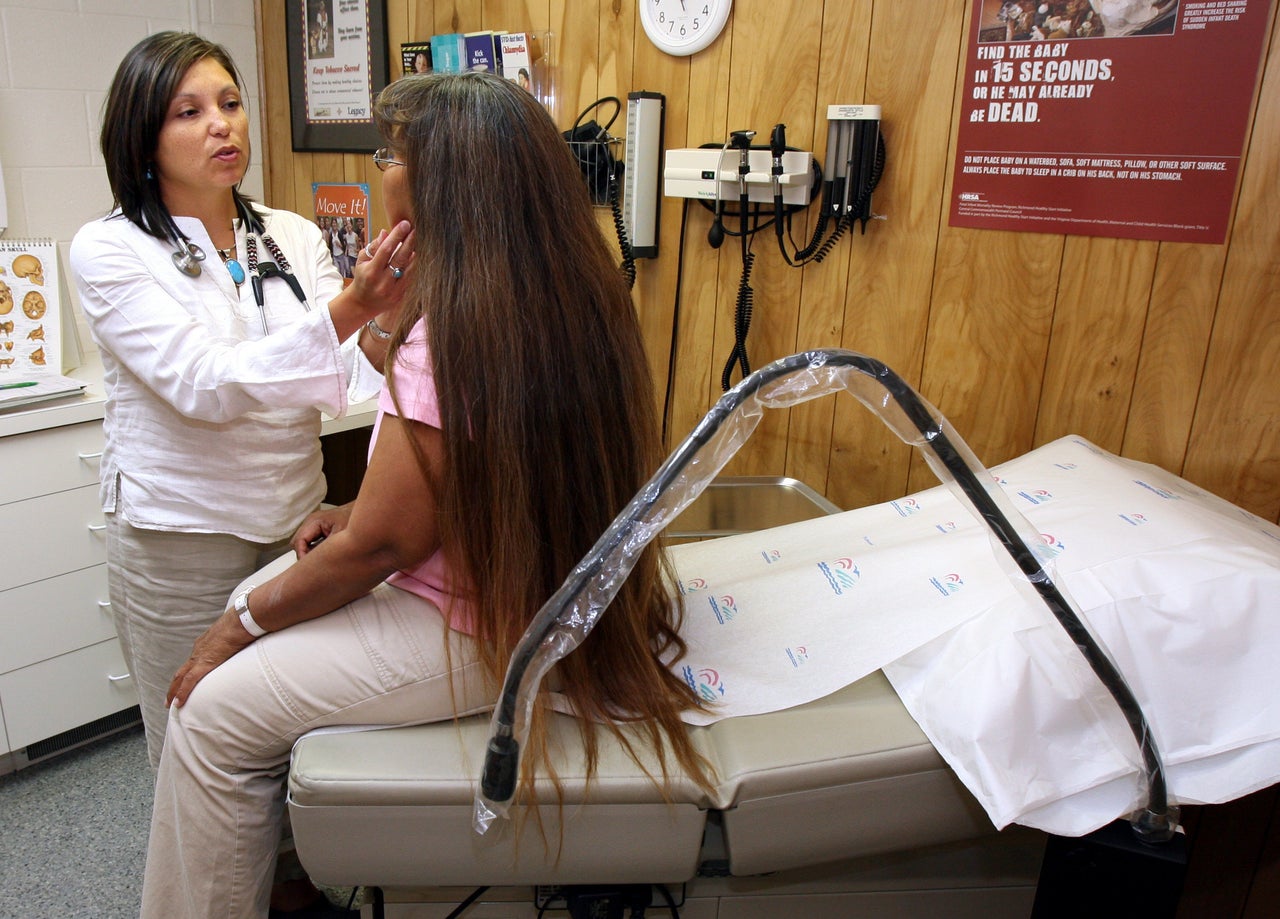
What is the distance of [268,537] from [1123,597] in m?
1.31

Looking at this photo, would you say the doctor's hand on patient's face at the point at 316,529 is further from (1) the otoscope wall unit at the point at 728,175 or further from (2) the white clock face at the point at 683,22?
(2) the white clock face at the point at 683,22

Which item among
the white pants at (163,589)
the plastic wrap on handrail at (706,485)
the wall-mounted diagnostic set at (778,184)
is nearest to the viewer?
the plastic wrap on handrail at (706,485)

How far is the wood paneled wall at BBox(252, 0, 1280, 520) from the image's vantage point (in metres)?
1.42

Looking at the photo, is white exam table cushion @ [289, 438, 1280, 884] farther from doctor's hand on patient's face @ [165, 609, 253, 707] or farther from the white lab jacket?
the white lab jacket

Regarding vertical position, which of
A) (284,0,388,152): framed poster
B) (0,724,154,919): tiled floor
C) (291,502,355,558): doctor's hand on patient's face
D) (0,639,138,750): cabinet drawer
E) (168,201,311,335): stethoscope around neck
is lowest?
(0,724,154,919): tiled floor

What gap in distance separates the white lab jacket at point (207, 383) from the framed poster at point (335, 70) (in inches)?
37.8

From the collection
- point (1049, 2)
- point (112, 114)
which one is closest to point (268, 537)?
point (112, 114)

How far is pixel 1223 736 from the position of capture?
Result: 1069mm

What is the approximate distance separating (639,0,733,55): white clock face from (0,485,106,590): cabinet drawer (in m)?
1.52

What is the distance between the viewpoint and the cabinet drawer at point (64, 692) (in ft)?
6.64

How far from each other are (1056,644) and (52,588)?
1.96 metres

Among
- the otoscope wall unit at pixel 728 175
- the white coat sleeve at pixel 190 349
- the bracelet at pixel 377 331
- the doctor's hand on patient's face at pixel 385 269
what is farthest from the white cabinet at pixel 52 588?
the otoscope wall unit at pixel 728 175

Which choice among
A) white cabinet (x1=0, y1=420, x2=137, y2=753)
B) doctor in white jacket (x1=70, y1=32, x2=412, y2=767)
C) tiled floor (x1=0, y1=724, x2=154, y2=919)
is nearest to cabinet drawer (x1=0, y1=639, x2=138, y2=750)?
white cabinet (x1=0, y1=420, x2=137, y2=753)

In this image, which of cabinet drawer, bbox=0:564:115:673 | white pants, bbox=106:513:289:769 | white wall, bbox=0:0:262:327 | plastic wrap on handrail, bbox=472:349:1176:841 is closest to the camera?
plastic wrap on handrail, bbox=472:349:1176:841
